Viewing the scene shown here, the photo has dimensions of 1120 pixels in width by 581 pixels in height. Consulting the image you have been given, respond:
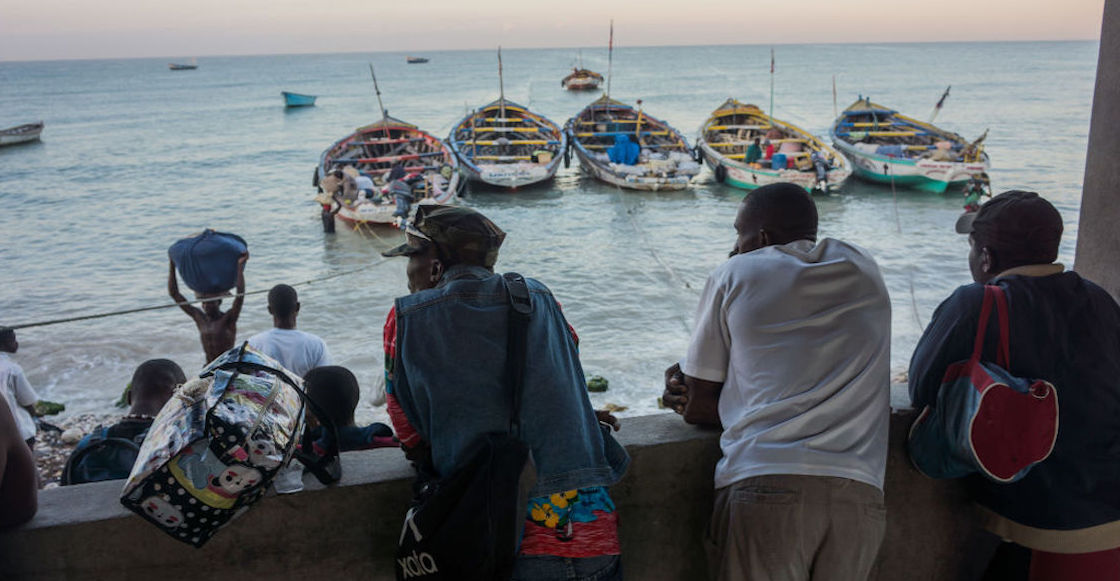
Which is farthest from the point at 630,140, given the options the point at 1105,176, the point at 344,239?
the point at 1105,176

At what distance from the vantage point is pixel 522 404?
1728mm

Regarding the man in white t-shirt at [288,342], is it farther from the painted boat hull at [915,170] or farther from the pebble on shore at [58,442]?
the painted boat hull at [915,170]

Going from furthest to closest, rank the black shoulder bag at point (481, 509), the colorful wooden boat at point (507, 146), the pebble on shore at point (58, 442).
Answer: the colorful wooden boat at point (507, 146) → the pebble on shore at point (58, 442) → the black shoulder bag at point (481, 509)

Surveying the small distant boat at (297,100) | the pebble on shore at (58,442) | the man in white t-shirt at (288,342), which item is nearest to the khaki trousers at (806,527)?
the man in white t-shirt at (288,342)

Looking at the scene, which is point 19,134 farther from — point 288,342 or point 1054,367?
point 1054,367

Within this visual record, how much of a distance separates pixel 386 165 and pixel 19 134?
1086 inches

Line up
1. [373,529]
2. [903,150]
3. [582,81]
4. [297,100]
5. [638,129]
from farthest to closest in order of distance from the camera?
[582,81] < [297,100] < [638,129] < [903,150] < [373,529]

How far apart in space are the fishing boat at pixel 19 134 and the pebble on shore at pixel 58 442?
120 feet

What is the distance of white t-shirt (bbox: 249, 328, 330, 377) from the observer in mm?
5168

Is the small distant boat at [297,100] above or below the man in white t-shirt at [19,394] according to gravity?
above

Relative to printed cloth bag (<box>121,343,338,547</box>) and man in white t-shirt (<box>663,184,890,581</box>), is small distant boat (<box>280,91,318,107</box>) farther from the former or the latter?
man in white t-shirt (<box>663,184,890,581</box>)

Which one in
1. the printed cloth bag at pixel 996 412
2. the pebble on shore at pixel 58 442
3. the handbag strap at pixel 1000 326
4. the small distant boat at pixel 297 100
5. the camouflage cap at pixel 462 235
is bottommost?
the pebble on shore at pixel 58 442

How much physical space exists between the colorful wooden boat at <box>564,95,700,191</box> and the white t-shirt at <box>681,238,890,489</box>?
755 inches

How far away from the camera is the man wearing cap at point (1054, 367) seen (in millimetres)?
1931
